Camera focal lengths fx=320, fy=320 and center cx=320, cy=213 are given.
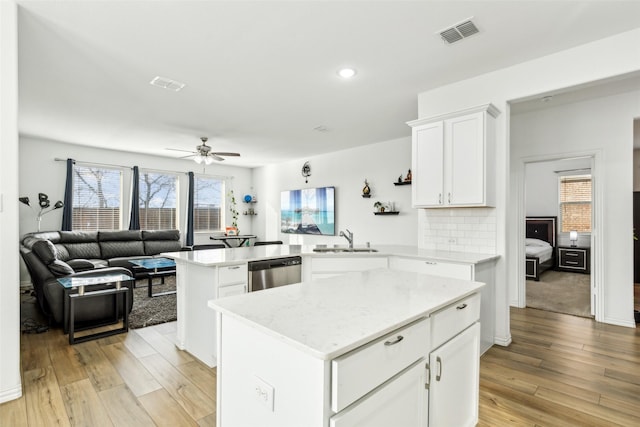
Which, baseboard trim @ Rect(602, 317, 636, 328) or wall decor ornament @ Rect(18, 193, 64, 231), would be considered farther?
wall decor ornament @ Rect(18, 193, 64, 231)

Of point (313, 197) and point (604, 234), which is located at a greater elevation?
point (313, 197)

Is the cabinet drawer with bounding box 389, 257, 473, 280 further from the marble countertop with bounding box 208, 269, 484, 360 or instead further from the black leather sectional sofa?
the black leather sectional sofa

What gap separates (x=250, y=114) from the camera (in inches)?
175

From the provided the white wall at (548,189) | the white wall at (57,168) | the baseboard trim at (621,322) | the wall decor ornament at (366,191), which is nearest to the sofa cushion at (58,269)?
the white wall at (57,168)

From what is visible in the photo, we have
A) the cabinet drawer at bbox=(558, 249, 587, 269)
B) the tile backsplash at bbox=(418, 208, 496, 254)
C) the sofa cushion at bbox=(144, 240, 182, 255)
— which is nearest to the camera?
the tile backsplash at bbox=(418, 208, 496, 254)

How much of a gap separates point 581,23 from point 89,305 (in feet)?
17.0

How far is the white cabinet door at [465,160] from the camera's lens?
307 cm

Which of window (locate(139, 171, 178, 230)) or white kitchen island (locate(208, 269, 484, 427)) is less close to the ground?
window (locate(139, 171, 178, 230))

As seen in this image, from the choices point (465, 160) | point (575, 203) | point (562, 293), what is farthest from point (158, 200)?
point (575, 203)

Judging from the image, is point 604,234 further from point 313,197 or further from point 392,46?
point 313,197

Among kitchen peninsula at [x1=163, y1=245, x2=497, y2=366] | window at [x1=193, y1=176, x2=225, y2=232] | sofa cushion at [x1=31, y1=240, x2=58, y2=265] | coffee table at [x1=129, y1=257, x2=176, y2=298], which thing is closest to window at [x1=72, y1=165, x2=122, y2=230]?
window at [x1=193, y1=176, x2=225, y2=232]

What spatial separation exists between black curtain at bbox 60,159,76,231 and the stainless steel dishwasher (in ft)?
17.0

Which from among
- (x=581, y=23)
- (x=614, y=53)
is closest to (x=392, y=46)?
(x=581, y=23)

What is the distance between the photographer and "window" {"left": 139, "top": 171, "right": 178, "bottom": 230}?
718 centimetres
